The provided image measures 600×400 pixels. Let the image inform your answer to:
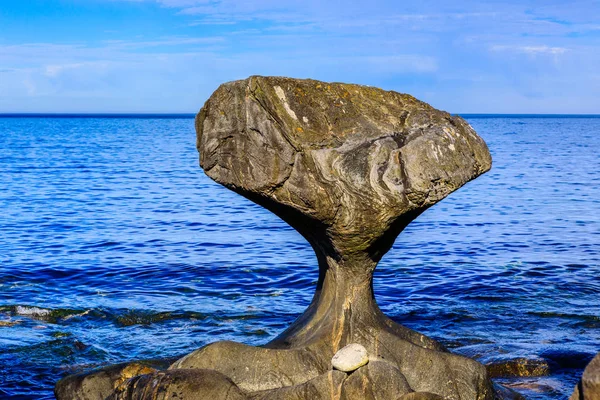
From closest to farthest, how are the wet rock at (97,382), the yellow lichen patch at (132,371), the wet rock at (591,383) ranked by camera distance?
the wet rock at (591,383), the wet rock at (97,382), the yellow lichen patch at (132,371)

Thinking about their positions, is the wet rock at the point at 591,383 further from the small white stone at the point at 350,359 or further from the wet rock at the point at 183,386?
the wet rock at the point at 183,386

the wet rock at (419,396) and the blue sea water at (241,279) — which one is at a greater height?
the wet rock at (419,396)

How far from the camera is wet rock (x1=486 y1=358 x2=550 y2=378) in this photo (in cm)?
1002

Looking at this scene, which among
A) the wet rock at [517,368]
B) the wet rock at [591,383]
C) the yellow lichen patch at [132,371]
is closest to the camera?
the wet rock at [591,383]

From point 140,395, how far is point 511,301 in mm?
9097

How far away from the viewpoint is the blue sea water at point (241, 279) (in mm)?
11617

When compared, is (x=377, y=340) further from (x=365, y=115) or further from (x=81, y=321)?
(x=81, y=321)

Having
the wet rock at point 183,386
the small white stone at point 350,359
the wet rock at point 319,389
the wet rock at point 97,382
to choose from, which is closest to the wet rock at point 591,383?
the small white stone at point 350,359

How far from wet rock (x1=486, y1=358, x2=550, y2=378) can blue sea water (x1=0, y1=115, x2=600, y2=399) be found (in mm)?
140

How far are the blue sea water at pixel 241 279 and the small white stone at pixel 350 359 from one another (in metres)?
3.53

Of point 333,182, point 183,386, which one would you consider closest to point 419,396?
point 183,386

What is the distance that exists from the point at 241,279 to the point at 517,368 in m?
7.45

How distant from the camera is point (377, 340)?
8.06 m

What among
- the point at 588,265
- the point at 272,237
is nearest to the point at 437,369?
the point at 588,265
